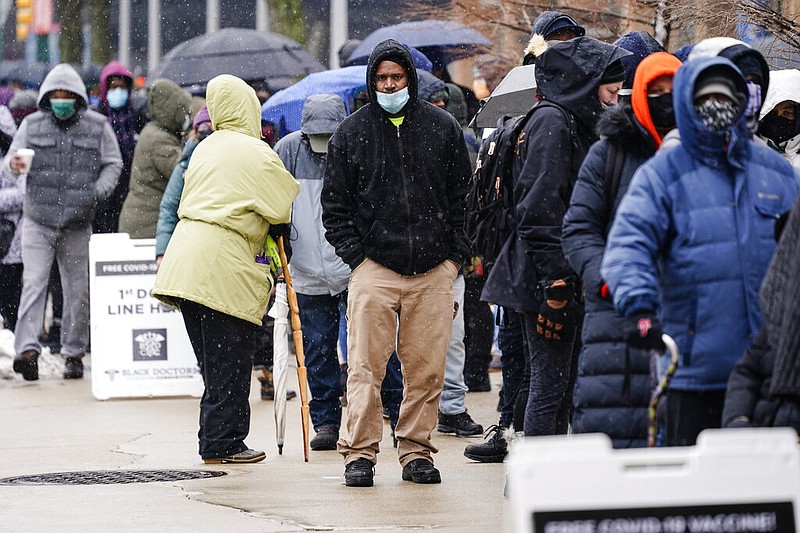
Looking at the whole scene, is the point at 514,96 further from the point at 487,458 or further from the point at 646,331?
the point at 646,331

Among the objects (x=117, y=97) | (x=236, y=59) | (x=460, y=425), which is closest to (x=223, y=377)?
(x=460, y=425)

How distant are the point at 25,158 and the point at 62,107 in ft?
2.03

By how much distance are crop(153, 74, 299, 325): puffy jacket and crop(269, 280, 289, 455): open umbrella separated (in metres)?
0.38

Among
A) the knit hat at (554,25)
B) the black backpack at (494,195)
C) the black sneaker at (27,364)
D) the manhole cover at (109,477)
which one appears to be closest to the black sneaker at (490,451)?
the black backpack at (494,195)

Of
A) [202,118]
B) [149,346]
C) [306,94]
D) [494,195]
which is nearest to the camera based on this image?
[494,195]

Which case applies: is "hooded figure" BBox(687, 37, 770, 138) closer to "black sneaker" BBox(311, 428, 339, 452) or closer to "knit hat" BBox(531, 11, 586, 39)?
"knit hat" BBox(531, 11, 586, 39)

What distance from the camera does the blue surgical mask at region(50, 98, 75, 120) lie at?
13.9 m

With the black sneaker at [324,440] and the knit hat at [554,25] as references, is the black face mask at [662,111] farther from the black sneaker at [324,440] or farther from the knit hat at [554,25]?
the black sneaker at [324,440]

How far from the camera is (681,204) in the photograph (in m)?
5.16

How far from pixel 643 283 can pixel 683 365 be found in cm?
37

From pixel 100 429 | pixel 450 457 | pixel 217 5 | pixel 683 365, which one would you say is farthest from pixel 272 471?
pixel 217 5

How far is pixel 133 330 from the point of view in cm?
1280

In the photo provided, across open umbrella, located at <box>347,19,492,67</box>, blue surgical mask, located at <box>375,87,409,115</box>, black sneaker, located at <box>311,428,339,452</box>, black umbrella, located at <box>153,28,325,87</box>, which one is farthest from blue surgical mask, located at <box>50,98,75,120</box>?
black umbrella, located at <box>153,28,325,87</box>

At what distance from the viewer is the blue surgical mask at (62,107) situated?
13875mm
